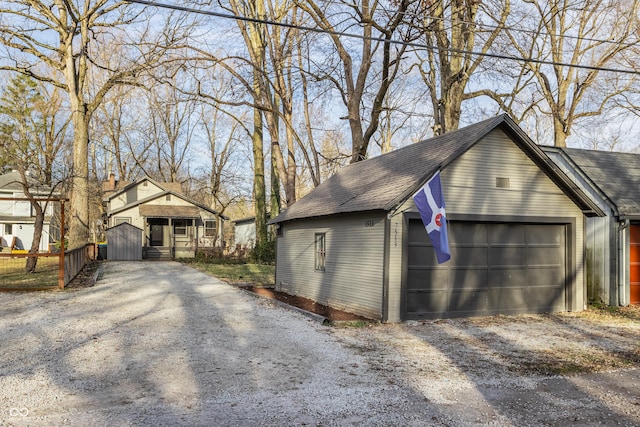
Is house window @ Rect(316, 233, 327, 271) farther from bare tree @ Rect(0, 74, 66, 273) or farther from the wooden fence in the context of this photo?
bare tree @ Rect(0, 74, 66, 273)

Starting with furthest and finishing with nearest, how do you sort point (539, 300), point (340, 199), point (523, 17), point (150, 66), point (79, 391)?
1. point (150, 66)
2. point (523, 17)
3. point (340, 199)
4. point (539, 300)
5. point (79, 391)

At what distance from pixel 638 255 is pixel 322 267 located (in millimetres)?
8824

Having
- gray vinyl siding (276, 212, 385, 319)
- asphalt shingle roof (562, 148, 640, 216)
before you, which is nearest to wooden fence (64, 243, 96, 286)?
gray vinyl siding (276, 212, 385, 319)

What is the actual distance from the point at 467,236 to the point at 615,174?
6968mm

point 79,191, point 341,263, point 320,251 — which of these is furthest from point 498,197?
point 79,191

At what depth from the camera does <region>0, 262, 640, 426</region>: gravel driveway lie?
5.65 metres

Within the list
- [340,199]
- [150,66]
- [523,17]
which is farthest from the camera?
[150,66]

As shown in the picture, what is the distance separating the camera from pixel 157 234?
38000 mm

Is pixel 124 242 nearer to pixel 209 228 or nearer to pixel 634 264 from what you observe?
pixel 209 228

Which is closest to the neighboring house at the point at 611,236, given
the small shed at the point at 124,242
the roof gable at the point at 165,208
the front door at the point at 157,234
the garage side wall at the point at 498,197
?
the garage side wall at the point at 498,197

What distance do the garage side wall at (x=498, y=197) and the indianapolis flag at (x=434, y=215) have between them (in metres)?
0.86

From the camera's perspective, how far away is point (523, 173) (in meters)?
13.0

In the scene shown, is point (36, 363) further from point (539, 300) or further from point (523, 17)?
point (523, 17)

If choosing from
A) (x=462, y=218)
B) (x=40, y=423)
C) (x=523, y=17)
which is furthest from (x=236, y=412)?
(x=523, y=17)
